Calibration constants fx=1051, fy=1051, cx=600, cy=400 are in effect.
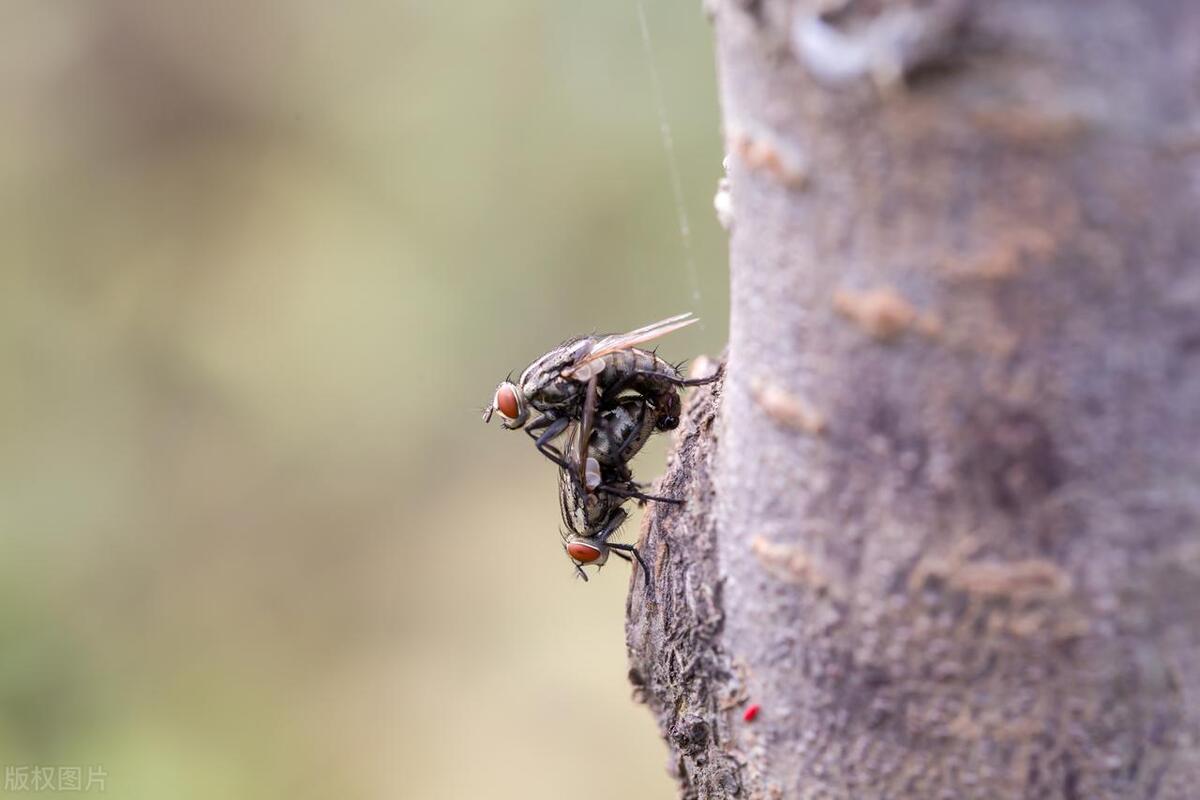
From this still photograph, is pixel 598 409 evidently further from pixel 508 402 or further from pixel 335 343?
pixel 335 343

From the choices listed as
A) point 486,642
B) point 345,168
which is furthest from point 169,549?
point 345,168

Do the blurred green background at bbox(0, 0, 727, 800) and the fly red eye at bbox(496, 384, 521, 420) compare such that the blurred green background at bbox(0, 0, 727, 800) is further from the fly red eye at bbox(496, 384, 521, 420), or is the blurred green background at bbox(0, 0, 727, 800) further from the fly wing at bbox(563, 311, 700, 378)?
the fly wing at bbox(563, 311, 700, 378)

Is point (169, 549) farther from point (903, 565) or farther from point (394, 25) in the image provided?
point (903, 565)

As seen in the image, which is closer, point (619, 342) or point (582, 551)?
point (619, 342)

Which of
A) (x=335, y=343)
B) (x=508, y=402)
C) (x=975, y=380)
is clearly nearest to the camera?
(x=975, y=380)

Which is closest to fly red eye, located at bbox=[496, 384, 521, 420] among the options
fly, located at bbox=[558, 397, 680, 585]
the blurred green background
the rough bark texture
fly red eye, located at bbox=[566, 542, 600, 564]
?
fly, located at bbox=[558, 397, 680, 585]

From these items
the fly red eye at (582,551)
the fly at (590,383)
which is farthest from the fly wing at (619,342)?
the fly red eye at (582,551)

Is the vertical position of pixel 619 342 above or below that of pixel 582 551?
above

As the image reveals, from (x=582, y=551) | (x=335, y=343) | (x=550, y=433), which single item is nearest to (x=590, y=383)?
(x=550, y=433)
